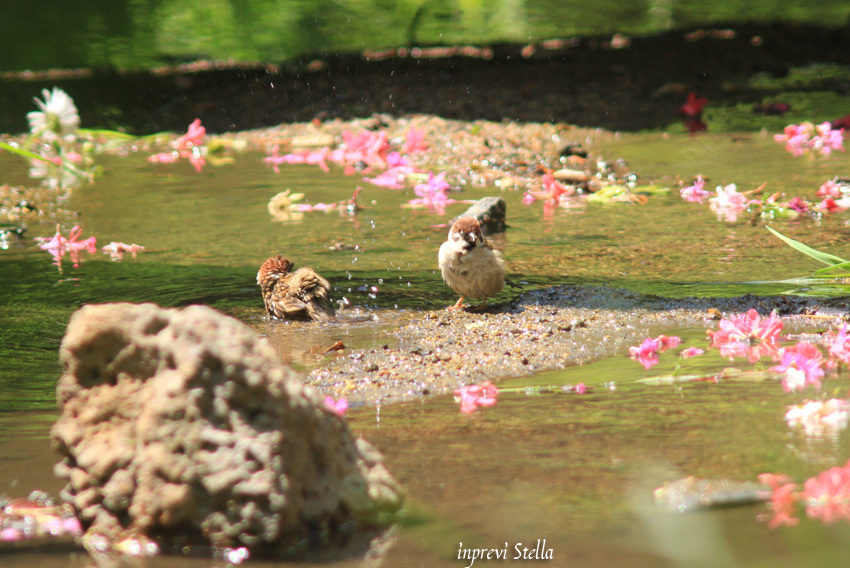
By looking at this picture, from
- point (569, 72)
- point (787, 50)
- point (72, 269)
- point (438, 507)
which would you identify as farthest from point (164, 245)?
point (787, 50)

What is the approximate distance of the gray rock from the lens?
587 centimetres

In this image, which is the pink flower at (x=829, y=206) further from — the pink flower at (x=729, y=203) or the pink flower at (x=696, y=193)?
the pink flower at (x=696, y=193)

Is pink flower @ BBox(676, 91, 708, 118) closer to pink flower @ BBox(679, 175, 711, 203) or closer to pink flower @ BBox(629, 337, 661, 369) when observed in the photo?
pink flower @ BBox(679, 175, 711, 203)

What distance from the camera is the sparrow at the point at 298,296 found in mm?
4281

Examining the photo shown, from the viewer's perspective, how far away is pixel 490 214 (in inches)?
233

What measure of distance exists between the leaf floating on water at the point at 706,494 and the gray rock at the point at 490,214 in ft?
11.9

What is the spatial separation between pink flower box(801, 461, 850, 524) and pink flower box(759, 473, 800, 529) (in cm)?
3

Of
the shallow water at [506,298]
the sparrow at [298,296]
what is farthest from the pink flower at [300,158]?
the sparrow at [298,296]

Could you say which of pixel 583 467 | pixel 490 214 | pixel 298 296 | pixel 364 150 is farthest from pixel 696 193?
pixel 583 467

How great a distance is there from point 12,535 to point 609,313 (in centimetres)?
258

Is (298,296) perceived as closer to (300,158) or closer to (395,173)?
(395,173)

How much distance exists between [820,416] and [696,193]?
4160mm

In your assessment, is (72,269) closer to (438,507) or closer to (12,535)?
(12,535)

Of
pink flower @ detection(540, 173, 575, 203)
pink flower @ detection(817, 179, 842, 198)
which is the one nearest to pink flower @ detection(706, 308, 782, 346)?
pink flower @ detection(817, 179, 842, 198)
